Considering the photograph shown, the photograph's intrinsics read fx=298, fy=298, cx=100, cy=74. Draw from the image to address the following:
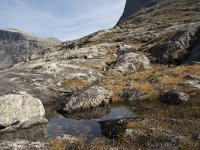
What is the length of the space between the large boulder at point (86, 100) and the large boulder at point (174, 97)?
692 centimetres

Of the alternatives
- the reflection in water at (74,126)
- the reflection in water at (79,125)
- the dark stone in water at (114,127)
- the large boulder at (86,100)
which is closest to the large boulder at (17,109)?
the reflection in water at (74,126)

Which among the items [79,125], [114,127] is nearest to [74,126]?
[79,125]

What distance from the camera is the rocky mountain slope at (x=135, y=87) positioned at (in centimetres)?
2045

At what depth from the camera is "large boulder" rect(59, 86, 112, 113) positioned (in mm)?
33334

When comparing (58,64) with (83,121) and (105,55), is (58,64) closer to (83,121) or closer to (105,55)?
(105,55)

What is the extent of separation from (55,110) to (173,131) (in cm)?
1755

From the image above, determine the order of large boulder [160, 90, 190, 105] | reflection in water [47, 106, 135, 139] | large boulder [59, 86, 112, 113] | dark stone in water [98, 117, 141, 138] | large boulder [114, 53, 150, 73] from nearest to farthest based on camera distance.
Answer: dark stone in water [98, 117, 141, 138]
reflection in water [47, 106, 135, 139]
large boulder [160, 90, 190, 105]
large boulder [59, 86, 112, 113]
large boulder [114, 53, 150, 73]

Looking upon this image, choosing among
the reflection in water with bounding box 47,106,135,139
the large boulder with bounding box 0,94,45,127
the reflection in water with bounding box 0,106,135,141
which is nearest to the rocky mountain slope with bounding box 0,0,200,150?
the large boulder with bounding box 0,94,45,127

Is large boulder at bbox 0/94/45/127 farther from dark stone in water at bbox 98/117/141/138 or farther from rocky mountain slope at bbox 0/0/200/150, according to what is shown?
dark stone in water at bbox 98/117/141/138

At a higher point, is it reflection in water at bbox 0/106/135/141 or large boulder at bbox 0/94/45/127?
large boulder at bbox 0/94/45/127

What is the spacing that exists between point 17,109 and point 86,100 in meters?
8.47

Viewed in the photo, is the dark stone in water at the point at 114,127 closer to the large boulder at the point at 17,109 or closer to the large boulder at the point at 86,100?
the large boulder at the point at 17,109

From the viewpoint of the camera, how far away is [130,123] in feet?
72.7

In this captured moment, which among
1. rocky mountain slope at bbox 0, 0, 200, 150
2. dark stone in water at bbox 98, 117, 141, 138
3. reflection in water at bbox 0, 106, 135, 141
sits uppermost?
rocky mountain slope at bbox 0, 0, 200, 150
